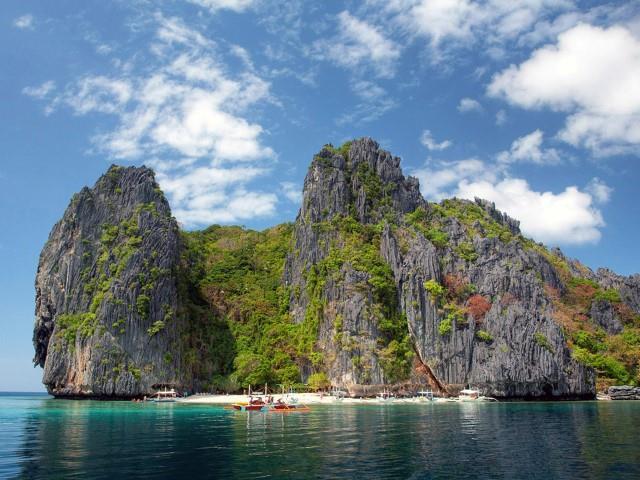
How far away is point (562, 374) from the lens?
89.6 metres

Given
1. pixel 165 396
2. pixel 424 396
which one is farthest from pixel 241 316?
pixel 424 396

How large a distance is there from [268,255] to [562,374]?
75.5 m

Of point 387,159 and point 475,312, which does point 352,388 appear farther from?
point 387,159

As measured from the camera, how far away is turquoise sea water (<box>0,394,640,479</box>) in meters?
26.3

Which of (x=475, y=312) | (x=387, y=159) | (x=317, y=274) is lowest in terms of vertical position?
(x=475, y=312)

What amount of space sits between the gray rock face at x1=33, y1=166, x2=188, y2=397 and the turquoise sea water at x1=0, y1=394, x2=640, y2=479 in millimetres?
43730

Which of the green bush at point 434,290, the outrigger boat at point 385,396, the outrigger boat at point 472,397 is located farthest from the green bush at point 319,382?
the green bush at point 434,290

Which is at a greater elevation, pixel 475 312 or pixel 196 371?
pixel 475 312

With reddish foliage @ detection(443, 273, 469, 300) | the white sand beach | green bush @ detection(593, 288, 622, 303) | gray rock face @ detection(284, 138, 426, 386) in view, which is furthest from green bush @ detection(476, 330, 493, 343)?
green bush @ detection(593, 288, 622, 303)

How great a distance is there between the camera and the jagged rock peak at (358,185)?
12144 centimetres

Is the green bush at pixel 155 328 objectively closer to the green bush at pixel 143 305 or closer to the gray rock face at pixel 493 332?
the green bush at pixel 143 305

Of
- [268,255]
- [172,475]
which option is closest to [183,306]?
[268,255]

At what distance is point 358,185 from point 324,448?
314 ft

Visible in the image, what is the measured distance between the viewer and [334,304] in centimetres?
10106
